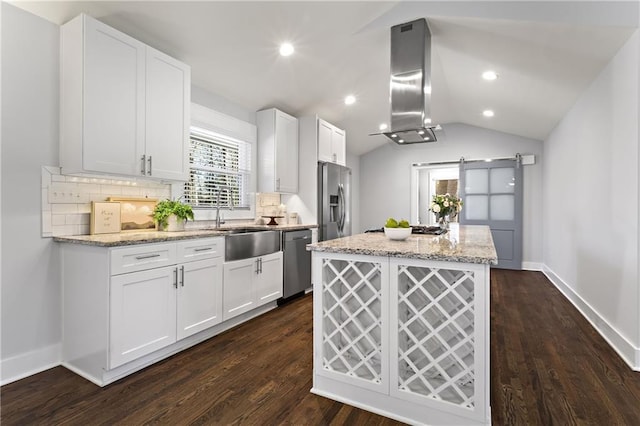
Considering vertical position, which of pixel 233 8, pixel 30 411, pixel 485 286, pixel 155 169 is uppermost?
pixel 233 8

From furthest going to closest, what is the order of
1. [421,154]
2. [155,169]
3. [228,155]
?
1. [421,154]
2. [228,155]
3. [155,169]

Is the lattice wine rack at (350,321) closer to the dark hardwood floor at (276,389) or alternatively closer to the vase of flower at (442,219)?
the dark hardwood floor at (276,389)

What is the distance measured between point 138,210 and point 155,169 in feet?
1.44

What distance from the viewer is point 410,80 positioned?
2807 millimetres

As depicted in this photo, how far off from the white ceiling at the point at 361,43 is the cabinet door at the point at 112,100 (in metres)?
0.22

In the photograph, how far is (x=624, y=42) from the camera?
2.43 metres

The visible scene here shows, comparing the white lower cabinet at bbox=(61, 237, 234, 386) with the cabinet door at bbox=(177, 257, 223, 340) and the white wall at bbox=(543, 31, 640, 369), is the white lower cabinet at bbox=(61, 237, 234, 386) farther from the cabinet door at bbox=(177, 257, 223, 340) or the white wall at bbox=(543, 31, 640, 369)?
the white wall at bbox=(543, 31, 640, 369)

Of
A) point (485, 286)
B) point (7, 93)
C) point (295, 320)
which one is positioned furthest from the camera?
point (295, 320)

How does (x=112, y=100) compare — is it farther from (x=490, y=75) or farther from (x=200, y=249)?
(x=490, y=75)

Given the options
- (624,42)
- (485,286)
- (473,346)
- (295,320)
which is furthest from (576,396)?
(624,42)

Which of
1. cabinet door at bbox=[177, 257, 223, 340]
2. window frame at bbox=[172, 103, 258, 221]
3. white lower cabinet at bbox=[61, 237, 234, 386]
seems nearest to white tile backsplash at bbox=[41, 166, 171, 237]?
white lower cabinet at bbox=[61, 237, 234, 386]

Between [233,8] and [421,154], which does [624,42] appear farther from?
[421,154]

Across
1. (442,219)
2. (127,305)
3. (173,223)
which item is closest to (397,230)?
(442,219)

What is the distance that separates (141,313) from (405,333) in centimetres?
176
